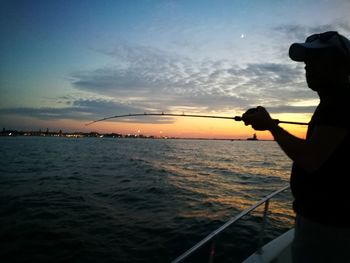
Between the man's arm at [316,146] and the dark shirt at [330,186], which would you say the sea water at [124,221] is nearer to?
the dark shirt at [330,186]

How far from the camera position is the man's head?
73.2 inches

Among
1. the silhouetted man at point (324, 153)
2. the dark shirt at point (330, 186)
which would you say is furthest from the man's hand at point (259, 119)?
the dark shirt at point (330, 186)

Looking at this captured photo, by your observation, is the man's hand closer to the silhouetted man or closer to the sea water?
the silhouetted man

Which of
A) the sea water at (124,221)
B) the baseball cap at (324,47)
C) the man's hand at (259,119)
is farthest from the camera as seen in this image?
the sea water at (124,221)

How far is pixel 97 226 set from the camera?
10.5m

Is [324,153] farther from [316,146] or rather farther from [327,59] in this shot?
[327,59]

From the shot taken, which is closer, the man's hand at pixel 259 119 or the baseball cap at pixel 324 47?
the baseball cap at pixel 324 47

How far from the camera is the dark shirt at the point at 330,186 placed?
5.73ft

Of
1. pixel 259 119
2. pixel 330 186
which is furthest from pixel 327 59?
pixel 330 186

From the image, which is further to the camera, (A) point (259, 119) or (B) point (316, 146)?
(A) point (259, 119)

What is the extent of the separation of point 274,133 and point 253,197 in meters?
15.1

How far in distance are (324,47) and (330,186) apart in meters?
Answer: 0.88

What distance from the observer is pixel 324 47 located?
1.87 m

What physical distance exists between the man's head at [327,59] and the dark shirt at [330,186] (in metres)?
0.16
